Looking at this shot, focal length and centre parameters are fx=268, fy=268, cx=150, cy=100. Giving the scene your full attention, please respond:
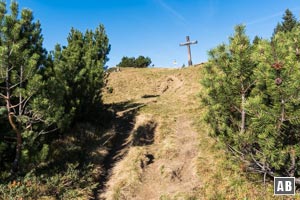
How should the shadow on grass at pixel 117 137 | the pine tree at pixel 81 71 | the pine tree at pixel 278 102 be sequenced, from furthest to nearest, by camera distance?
1. the pine tree at pixel 81 71
2. the shadow on grass at pixel 117 137
3. the pine tree at pixel 278 102

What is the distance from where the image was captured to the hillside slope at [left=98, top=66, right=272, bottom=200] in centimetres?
1193

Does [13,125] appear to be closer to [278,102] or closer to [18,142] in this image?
[18,142]

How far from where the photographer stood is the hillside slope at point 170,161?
39.1ft

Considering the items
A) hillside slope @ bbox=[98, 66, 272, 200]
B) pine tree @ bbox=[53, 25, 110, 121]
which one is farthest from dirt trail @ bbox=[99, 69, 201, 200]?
pine tree @ bbox=[53, 25, 110, 121]

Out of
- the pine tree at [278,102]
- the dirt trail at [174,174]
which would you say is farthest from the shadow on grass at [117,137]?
the pine tree at [278,102]

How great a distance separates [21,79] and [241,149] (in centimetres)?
928

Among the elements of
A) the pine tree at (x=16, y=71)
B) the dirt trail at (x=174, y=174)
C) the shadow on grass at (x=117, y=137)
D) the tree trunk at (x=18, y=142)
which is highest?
the pine tree at (x=16, y=71)

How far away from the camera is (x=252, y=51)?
29.5 ft

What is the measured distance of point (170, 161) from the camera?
49.7ft

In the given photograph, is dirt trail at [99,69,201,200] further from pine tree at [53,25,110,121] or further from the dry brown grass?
pine tree at [53,25,110,121]

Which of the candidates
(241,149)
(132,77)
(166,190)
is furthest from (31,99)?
(132,77)

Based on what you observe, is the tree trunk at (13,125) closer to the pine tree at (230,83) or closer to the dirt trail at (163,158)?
the dirt trail at (163,158)

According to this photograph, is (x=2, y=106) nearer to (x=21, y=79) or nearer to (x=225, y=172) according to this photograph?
(x=21, y=79)

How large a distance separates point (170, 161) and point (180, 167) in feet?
2.91
